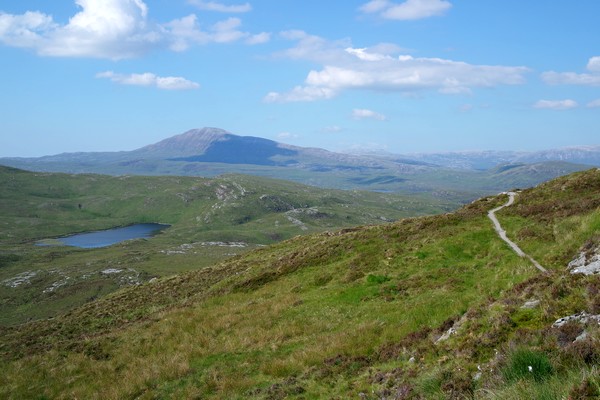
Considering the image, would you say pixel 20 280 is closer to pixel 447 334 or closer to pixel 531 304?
pixel 447 334

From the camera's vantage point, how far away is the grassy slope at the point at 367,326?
11.1 meters

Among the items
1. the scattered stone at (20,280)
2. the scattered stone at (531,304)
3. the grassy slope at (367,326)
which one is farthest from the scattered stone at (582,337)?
the scattered stone at (20,280)

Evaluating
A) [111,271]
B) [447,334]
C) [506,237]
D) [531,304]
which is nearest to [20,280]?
[111,271]

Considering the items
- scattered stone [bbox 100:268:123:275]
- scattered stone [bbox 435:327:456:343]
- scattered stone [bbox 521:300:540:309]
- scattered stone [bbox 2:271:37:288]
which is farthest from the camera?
scattered stone [bbox 100:268:123:275]

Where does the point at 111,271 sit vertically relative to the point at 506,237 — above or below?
below

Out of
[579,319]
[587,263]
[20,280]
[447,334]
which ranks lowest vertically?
[20,280]

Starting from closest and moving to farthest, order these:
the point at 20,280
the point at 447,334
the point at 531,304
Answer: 1. the point at 531,304
2. the point at 447,334
3. the point at 20,280

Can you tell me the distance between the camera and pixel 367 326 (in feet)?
67.3

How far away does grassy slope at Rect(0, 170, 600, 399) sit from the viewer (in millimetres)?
11133

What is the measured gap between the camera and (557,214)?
112ft

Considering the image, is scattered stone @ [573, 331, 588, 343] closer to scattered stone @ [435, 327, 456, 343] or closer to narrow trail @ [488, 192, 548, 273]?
scattered stone @ [435, 327, 456, 343]

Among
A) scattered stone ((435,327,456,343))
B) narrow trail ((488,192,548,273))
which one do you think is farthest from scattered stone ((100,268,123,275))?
scattered stone ((435,327,456,343))

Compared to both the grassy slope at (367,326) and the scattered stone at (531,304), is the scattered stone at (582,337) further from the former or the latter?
the scattered stone at (531,304)

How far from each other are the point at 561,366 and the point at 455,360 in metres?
3.18
